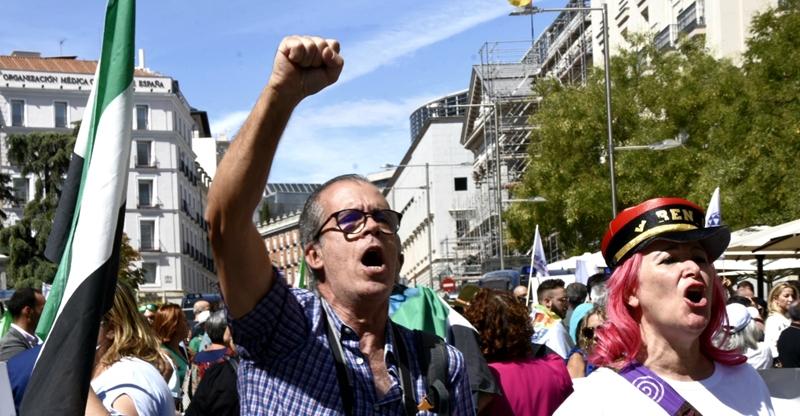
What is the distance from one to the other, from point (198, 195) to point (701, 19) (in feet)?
204

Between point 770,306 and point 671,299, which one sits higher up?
point 671,299

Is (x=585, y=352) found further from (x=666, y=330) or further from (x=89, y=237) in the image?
(x=89, y=237)

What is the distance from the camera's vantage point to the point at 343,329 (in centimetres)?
319

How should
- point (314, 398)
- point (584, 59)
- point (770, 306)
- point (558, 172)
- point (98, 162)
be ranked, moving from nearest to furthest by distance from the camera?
point (314, 398), point (98, 162), point (770, 306), point (558, 172), point (584, 59)

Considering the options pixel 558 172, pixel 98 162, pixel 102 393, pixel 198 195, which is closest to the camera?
pixel 98 162

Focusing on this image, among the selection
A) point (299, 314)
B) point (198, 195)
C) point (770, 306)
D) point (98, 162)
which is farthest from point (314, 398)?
point (198, 195)

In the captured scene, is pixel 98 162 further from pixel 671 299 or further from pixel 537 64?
pixel 537 64

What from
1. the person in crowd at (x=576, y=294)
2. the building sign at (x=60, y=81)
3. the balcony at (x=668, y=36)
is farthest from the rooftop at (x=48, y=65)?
the person in crowd at (x=576, y=294)

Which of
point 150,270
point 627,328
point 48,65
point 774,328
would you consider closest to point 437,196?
point 150,270

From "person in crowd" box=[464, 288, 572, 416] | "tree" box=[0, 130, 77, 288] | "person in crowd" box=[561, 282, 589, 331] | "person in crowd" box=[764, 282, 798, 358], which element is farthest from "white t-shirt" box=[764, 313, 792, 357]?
"tree" box=[0, 130, 77, 288]

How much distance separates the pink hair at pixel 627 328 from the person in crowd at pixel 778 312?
25.7 feet

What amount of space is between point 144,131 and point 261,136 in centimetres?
7855

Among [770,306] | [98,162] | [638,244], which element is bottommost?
[770,306]

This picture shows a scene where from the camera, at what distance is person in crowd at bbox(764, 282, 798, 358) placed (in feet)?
35.7
